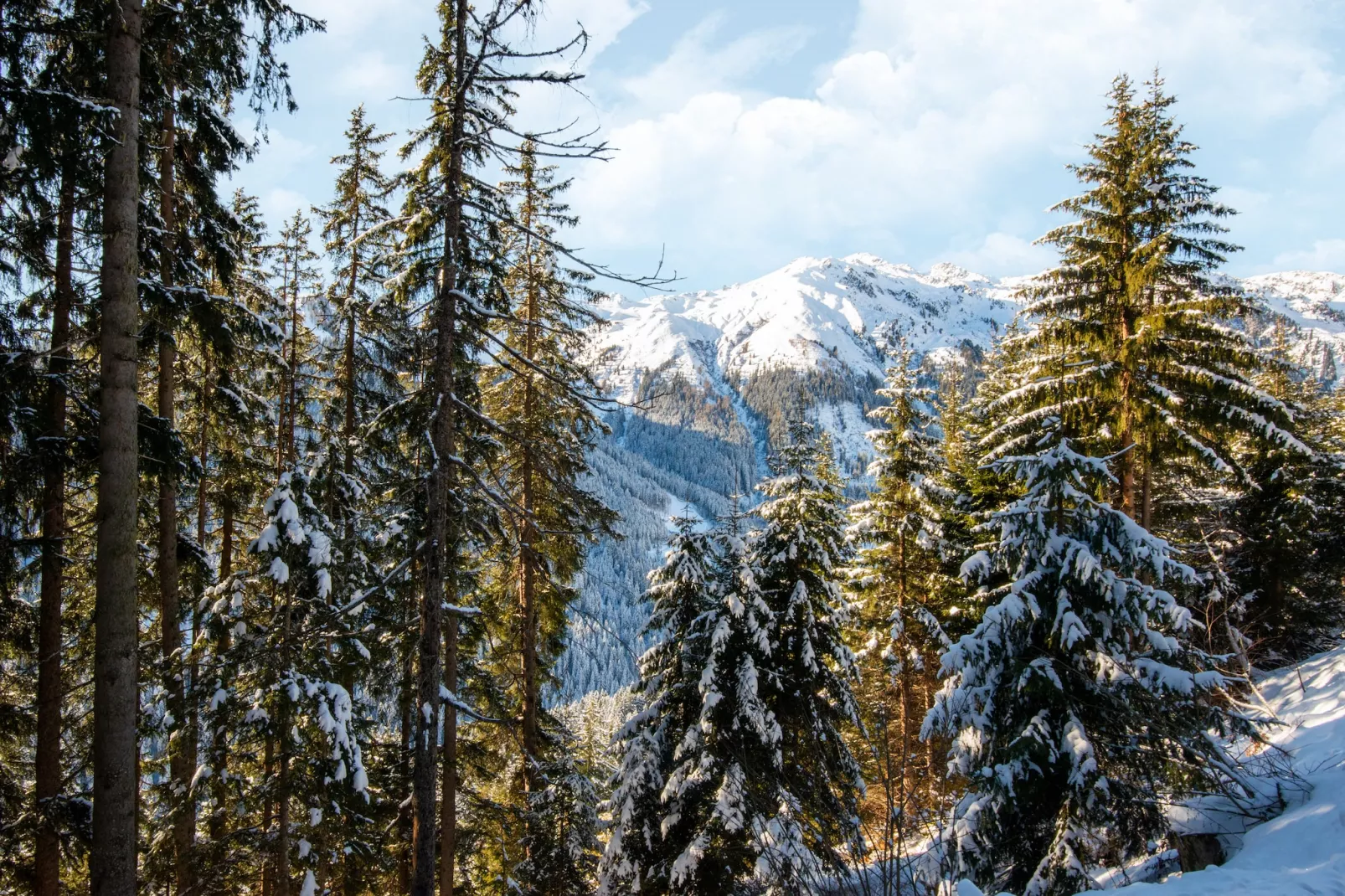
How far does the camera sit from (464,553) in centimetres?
1498

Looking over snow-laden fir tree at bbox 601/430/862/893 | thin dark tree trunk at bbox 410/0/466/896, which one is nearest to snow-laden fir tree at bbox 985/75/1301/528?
snow-laden fir tree at bbox 601/430/862/893

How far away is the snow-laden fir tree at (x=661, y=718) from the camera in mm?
11031

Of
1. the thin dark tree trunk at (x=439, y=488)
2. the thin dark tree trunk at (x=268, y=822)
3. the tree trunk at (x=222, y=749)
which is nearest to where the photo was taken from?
the thin dark tree trunk at (x=439, y=488)

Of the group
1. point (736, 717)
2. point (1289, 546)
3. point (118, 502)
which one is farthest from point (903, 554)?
point (118, 502)

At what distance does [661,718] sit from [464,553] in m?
6.06

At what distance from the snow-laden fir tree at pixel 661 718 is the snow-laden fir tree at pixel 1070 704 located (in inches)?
173

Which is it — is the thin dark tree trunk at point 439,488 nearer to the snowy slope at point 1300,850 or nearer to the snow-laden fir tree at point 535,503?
the snow-laden fir tree at point 535,503

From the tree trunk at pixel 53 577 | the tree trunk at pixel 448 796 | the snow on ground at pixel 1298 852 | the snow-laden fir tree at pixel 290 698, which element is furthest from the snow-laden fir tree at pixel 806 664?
the tree trunk at pixel 53 577

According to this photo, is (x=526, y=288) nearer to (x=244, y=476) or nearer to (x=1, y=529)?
(x=244, y=476)

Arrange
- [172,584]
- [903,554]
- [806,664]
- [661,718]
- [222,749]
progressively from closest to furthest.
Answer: [172,584] < [222,749] < [806,664] < [661,718] < [903,554]

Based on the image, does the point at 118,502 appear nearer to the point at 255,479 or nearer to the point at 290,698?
the point at 290,698

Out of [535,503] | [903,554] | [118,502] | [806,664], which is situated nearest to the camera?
[118,502]

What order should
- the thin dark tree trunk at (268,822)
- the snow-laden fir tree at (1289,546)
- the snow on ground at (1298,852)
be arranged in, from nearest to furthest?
the snow on ground at (1298,852), the thin dark tree trunk at (268,822), the snow-laden fir tree at (1289,546)

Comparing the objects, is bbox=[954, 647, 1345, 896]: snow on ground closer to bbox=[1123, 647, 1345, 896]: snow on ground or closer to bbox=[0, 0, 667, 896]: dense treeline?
bbox=[1123, 647, 1345, 896]: snow on ground
